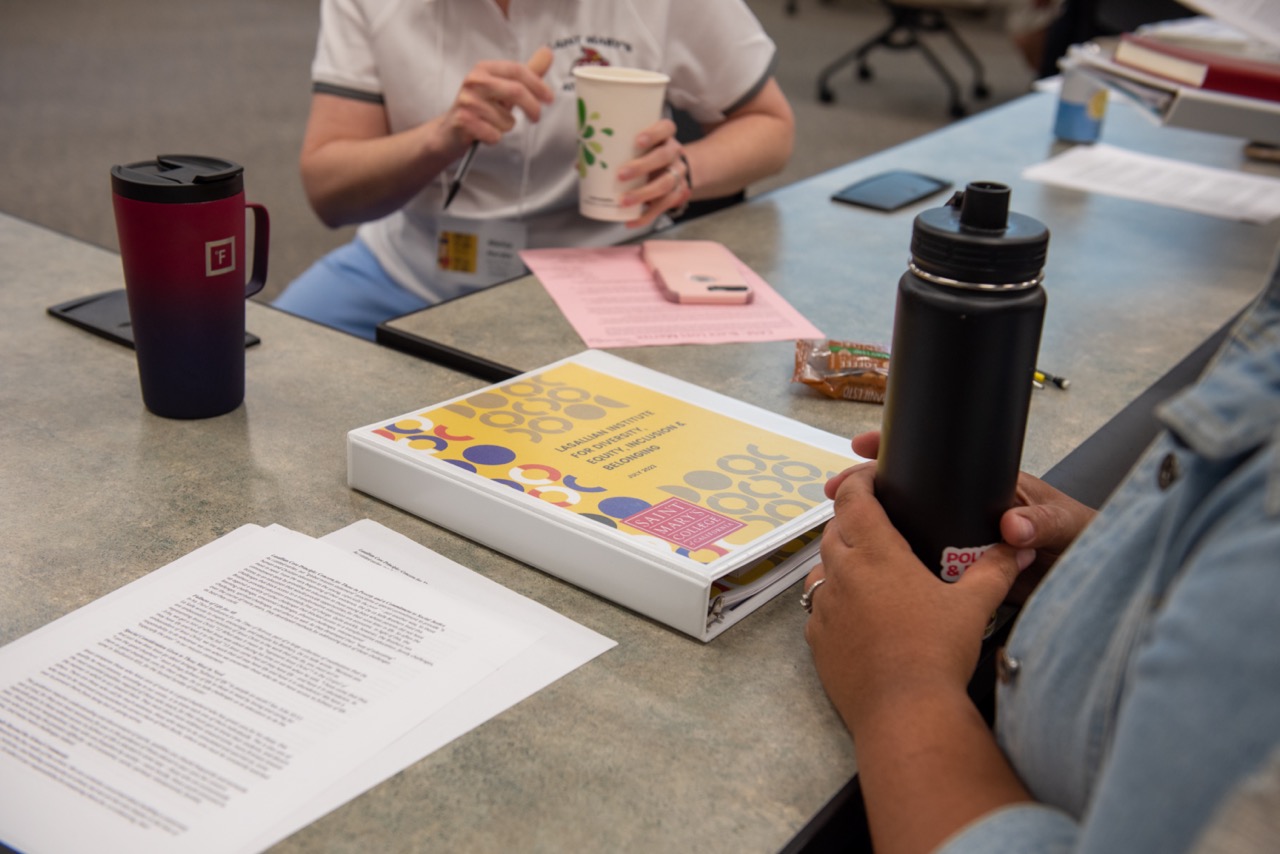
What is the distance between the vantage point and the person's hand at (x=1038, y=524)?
670mm

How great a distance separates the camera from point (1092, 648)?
1.69 ft

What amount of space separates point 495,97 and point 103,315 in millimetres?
468

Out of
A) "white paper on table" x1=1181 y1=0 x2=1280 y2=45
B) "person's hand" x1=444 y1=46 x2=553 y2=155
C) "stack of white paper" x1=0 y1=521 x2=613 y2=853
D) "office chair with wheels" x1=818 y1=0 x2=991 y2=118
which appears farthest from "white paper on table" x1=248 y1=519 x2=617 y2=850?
"office chair with wheels" x1=818 y1=0 x2=991 y2=118

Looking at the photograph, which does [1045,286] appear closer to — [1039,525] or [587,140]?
[587,140]

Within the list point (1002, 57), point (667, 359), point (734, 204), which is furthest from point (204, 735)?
point (1002, 57)

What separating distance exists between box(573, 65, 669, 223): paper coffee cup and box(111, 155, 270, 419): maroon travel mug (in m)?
0.45

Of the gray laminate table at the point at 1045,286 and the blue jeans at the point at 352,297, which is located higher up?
the gray laminate table at the point at 1045,286

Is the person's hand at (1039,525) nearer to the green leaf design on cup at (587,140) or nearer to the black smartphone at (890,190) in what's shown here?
the green leaf design on cup at (587,140)

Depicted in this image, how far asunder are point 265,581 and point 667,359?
0.47 m

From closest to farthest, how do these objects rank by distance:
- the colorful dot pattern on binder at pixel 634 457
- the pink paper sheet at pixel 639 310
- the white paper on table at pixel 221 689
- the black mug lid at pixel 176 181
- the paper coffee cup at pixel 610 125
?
1. the white paper on table at pixel 221 689
2. the colorful dot pattern on binder at pixel 634 457
3. the black mug lid at pixel 176 181
4. the pink paper sheet at pixel 639 310
5. the paper coffee cup at pixel 610 125

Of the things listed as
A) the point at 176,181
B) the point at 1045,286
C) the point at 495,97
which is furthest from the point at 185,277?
the point at 1045,286

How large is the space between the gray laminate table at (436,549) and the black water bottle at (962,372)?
0.12 meters

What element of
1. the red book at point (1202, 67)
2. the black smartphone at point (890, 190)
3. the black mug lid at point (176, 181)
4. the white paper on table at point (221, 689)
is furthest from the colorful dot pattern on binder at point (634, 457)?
the red book at point (1202, 67)

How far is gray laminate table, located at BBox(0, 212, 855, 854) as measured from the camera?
1.89 ft
